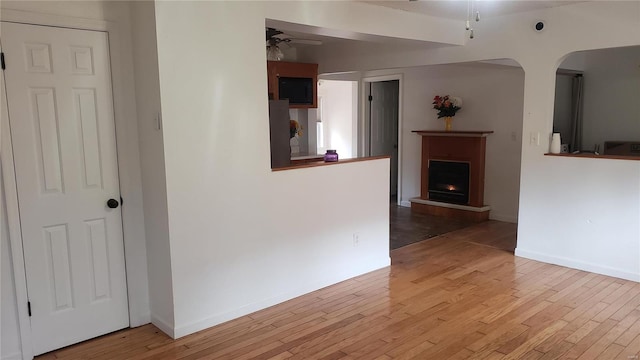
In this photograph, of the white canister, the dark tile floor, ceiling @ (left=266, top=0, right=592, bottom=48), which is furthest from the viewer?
the dark tile floor

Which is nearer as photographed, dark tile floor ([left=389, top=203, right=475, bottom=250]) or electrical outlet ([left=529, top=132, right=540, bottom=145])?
electrical outlet ([left=529, top=132, right=540, bottom=145])

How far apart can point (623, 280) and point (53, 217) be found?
15.0 ft

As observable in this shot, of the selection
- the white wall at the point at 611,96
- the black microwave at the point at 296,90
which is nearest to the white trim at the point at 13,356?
the black microwave at the point at 296,90

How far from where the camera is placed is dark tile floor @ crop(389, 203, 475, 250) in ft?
18.4

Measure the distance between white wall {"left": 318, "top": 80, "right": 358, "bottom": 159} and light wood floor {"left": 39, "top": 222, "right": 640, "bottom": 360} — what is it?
5667mm

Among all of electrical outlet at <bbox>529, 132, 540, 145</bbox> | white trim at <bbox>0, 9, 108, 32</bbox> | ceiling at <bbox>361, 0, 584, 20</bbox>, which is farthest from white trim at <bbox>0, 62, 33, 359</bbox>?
electrical outlet at <bbox>529, 132, 540, 145</bbox>

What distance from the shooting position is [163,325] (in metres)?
3.22

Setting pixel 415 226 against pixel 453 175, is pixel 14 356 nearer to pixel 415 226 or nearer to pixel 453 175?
pixel 415 226

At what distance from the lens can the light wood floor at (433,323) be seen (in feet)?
9.57

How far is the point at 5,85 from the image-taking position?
266 centimetres

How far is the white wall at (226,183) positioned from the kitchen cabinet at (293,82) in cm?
250

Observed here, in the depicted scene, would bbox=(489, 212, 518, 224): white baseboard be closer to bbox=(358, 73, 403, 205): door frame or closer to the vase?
the vase

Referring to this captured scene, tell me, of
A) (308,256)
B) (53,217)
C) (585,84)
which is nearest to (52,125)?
(53,217)

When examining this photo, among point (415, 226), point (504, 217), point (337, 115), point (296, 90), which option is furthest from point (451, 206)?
point (337, 115)
